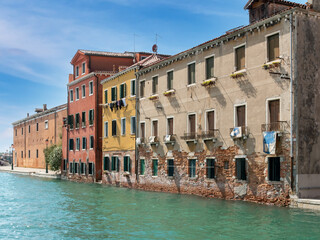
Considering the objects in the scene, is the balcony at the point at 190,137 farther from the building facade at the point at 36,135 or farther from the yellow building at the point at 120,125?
the building facade at the point at 36,135

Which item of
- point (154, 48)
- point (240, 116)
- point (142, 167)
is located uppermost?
point (154, 48)

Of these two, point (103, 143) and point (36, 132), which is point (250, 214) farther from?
point (36, 132)

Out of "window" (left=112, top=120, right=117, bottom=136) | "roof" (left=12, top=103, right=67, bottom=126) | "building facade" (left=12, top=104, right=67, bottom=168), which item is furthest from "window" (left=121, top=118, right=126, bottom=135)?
"roof" (left=12, top=103, right=67, bottom=126)

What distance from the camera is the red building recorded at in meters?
37.4

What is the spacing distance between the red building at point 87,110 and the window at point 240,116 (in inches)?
621

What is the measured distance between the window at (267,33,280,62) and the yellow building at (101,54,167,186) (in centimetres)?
1126

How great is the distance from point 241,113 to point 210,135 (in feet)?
8.17

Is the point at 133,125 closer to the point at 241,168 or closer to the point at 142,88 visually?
the point at 142,88

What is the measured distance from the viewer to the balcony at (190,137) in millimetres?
24053

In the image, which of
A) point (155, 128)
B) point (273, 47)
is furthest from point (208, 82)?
point (155, 128)

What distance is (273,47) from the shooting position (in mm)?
19172

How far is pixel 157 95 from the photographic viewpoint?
27.9 metres

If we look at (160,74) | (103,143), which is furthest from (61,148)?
(160,74)

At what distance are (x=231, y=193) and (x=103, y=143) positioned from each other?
16840 mm
